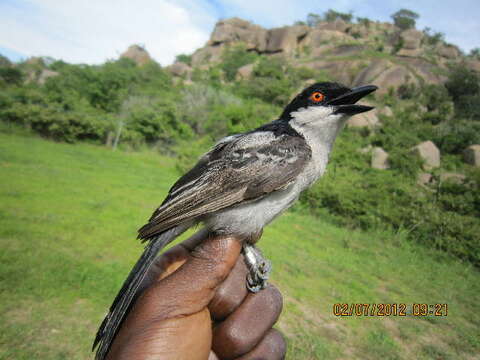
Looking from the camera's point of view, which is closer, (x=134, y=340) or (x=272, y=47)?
(x=134, y=340)

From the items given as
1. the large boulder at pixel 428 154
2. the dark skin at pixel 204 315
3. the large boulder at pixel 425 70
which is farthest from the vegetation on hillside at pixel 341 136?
the dark skin at pixel 204 315

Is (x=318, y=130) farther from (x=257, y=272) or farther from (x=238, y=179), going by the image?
(x=257, y=272)

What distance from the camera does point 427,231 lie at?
31.0ft

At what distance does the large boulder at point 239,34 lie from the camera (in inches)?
2884

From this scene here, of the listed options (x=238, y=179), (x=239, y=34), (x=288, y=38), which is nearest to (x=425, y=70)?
(x=288, y=38)

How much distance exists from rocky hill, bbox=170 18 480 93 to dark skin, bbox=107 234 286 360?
34136mm

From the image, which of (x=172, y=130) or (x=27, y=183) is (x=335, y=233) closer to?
(x=27, y=183)

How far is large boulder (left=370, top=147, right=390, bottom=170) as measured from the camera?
17328 millimetres

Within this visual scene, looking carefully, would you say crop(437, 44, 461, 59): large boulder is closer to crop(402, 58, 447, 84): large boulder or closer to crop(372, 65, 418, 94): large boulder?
crop(402, 58, 447, 84): large boulder

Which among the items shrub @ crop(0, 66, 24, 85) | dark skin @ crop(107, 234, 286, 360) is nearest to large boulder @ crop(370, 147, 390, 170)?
dark skin @ crop(107, 234, 286, 360)

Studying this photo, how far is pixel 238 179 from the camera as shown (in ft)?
6.88

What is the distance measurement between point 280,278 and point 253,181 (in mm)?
4693

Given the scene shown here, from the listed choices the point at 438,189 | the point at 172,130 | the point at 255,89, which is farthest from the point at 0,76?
the point at 438,189

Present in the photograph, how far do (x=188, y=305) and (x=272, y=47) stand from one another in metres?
74.9
